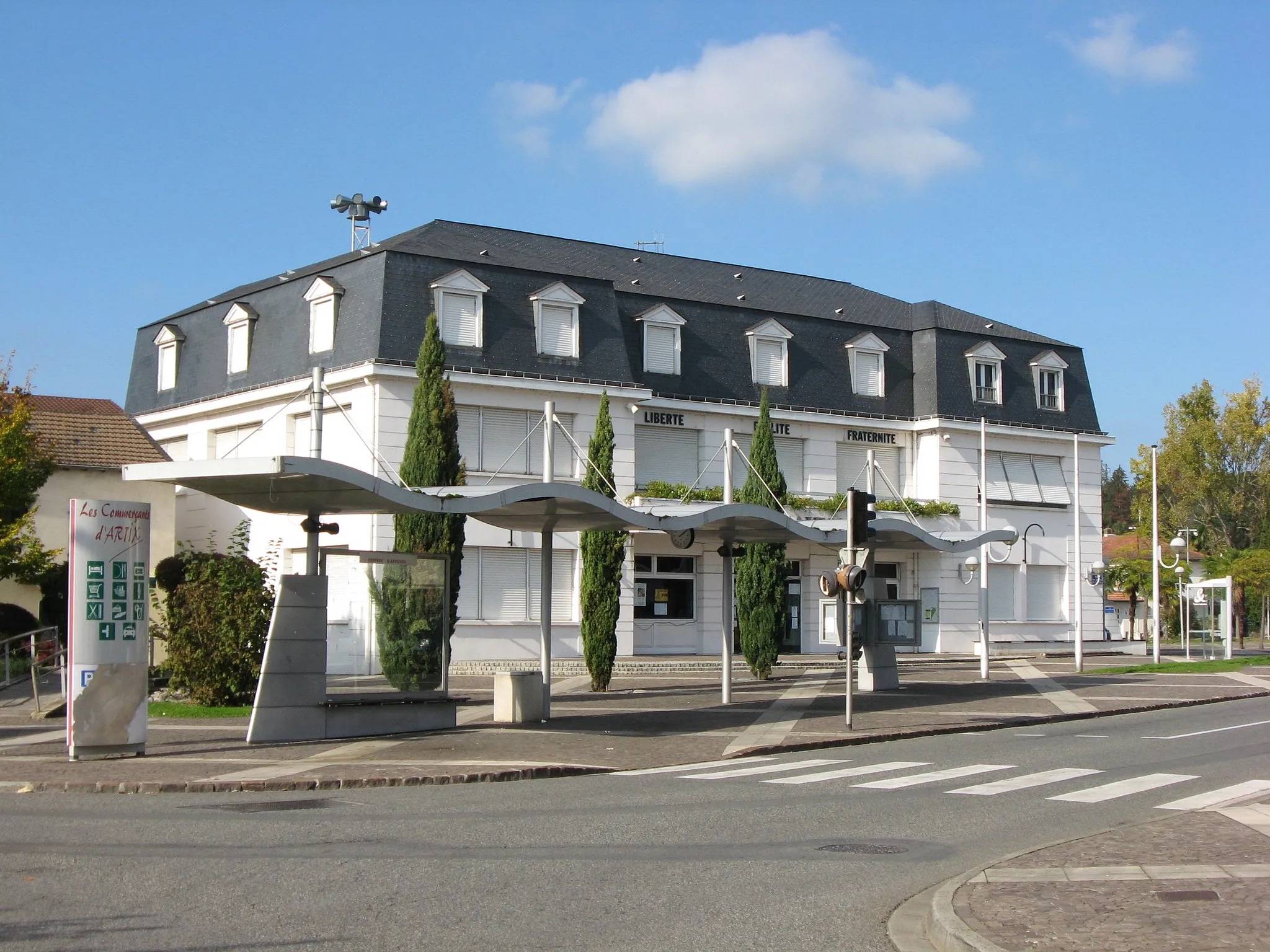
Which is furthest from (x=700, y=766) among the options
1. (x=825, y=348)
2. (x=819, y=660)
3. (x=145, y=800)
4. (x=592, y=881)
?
(x=825, y=348)

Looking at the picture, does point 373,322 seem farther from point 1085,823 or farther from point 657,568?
point 1085,823

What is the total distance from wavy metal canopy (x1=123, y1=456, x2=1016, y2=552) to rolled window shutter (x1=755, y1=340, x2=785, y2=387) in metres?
16.1

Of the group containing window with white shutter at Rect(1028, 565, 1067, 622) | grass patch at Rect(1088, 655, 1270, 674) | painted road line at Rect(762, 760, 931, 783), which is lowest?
grass patch at Rect(1088, 655, 1270, 674)

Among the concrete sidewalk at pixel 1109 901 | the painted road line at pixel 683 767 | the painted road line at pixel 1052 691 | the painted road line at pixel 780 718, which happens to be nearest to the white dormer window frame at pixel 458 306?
the painted road line at pixel 780 718

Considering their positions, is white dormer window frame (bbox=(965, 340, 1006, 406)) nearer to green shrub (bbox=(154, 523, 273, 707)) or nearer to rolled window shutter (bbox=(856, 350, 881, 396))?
rolled window shutter (bbox=(856, 350, 881, 396))

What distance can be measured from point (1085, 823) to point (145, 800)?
8801mm

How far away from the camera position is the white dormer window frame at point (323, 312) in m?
37.2

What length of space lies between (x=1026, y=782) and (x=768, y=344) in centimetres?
2916

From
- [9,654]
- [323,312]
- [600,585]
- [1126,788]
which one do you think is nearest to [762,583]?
[600,585]

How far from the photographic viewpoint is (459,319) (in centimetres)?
3659

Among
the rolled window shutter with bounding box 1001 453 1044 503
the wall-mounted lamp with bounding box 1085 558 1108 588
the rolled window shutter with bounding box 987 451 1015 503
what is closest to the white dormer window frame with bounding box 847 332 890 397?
the rolled window shutter with bounding box 987 451 1015 503

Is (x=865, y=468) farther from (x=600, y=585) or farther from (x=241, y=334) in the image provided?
(x=241, y=334)

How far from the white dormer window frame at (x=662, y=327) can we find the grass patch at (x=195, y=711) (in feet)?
67.6

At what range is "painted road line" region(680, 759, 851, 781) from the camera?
1536 cm
